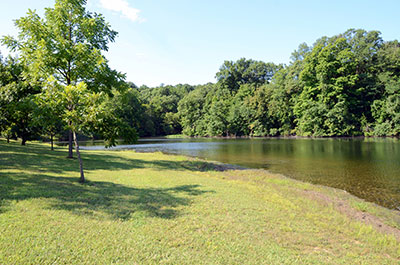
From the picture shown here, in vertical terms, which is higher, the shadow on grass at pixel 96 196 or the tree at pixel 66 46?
the tree at pixel 66 46

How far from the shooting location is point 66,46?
54.2 ft

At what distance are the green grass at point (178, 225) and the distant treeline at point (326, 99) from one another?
197 feet

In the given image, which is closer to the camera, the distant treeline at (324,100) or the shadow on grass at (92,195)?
the shadow on grass at (92,195)

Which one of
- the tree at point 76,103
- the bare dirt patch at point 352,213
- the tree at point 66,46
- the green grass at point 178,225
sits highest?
the tree at point 66,46

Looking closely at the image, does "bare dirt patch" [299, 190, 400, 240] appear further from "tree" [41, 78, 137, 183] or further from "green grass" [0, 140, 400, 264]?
"tree" [41, 78, 137, 183]

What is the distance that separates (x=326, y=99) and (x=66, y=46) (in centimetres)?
6554

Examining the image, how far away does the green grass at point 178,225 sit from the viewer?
5164 mm

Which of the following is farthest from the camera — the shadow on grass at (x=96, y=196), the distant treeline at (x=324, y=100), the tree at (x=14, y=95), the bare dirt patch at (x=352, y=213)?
the distant treeline at (x=324, y=100)

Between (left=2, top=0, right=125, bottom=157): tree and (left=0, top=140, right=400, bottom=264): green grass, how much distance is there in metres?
8.66

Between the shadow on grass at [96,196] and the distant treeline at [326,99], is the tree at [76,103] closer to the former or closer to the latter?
the shadow on grass at [96,196]

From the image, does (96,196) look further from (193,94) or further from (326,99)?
(193,94)

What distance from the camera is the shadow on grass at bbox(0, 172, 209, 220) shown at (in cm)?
732

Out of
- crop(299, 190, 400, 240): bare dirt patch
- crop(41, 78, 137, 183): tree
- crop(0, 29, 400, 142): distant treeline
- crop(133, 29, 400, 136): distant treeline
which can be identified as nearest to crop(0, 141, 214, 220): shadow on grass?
crop(41, 78, 137, 183): tree

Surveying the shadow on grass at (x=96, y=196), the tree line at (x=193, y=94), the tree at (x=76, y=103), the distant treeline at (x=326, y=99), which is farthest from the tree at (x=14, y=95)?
the distant treeline at (x=326, y=99)
